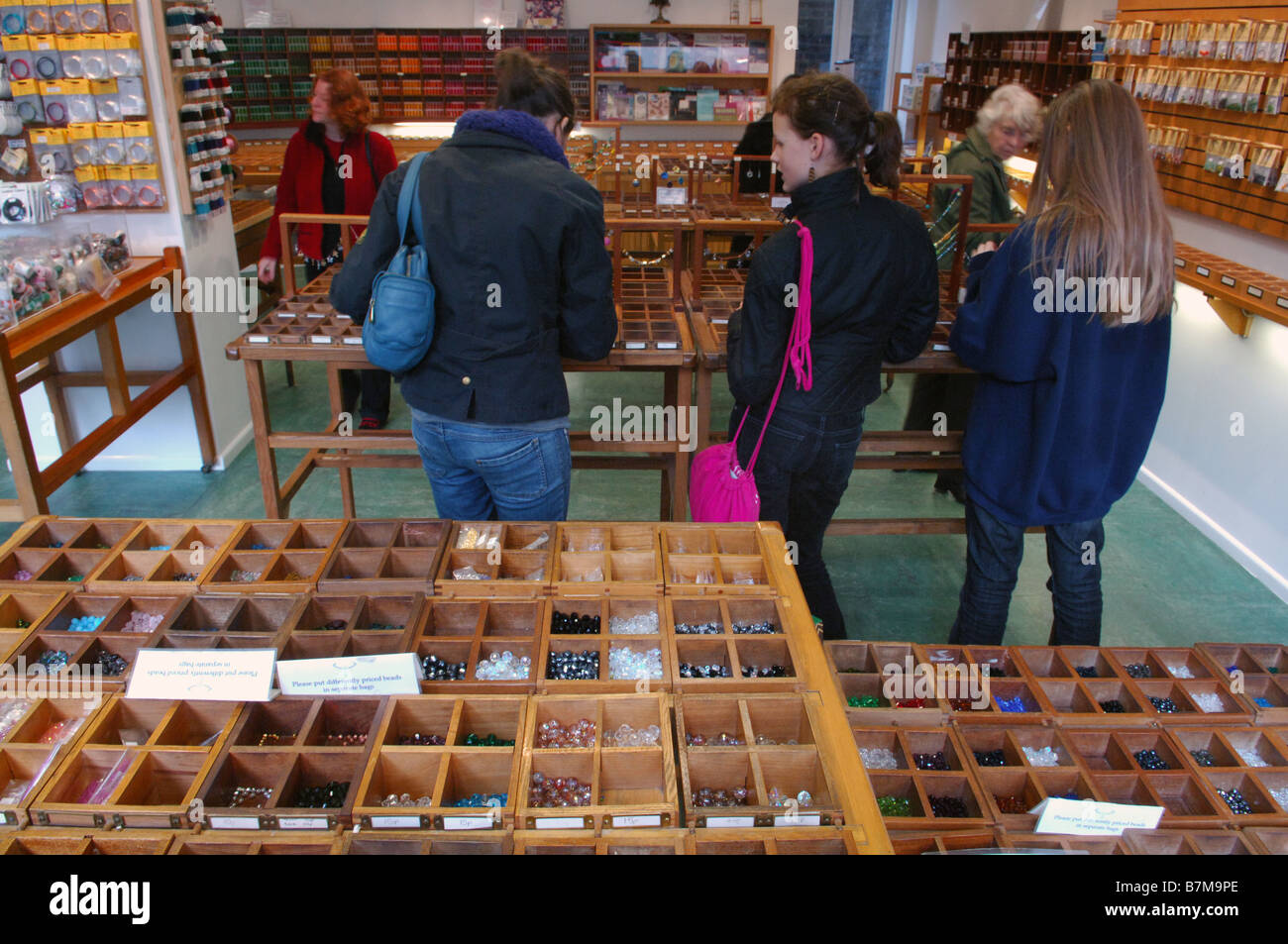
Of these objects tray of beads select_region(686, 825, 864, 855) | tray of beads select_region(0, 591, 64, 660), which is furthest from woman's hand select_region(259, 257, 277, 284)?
tray of beads select_region(686, 825, 864, 855)

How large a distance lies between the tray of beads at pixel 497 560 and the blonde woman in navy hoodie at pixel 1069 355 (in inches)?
51.0

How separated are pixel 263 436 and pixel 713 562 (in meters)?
2.24

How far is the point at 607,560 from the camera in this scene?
6.33 ft

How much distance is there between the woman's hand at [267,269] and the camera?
4301mm

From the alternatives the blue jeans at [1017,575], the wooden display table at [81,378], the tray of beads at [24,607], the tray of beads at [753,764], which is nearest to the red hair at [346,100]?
the wooden display table at [81,378]

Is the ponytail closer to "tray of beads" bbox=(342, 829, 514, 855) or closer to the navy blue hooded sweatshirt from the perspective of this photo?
the navy blue hooded sweatshirt

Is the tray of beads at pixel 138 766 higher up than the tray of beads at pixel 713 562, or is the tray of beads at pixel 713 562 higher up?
the tray of beads at pixel 713 562

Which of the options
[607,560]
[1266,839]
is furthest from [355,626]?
[1266,839]

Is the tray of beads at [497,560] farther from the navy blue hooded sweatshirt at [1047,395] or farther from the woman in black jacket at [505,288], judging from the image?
the navy blue hooded sweatshirt at [1047,395]

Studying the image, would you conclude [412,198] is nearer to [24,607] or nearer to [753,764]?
[24,607]

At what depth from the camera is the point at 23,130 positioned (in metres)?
4.13

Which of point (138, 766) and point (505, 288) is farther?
point (505, 288)

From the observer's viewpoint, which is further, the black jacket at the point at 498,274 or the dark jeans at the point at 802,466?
the dark jeans at the point at 802,466
